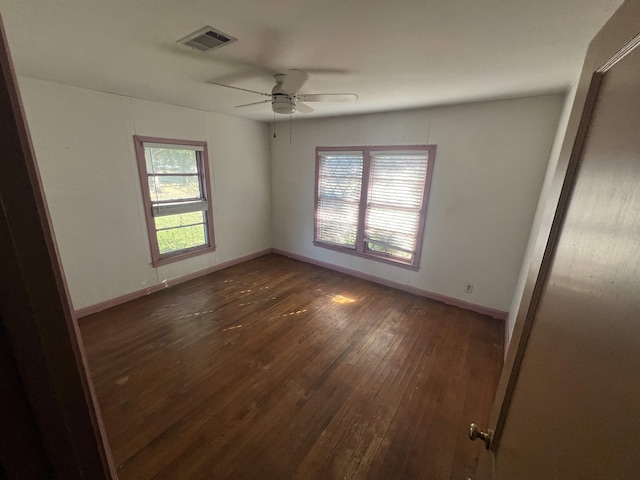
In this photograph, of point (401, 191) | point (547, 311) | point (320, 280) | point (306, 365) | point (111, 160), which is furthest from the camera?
point (320, 280)

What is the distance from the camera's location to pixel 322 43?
5.15 feet

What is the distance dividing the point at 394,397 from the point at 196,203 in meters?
3.51

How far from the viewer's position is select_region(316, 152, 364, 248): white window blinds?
3.95 metres

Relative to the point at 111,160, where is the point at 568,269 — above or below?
below

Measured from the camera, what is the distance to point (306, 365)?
2.32 m

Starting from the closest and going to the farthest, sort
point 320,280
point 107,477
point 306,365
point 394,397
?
1. point 107,477
2. point 394,397
3. point 306,365
4. point 320,280

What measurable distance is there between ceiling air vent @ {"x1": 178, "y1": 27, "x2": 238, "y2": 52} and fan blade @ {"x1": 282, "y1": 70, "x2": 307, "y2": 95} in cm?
56

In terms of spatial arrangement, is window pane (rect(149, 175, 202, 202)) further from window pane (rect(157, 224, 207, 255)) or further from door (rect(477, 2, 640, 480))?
door (rect(477, 2, 640, 480))

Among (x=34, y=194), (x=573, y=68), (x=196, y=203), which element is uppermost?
(x=573, y=68)

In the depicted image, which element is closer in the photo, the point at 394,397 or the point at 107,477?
the point at 107,477

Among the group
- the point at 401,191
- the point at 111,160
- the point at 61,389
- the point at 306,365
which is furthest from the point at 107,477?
the point at 401,191

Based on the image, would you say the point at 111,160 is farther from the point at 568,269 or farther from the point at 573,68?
the point at 573,68

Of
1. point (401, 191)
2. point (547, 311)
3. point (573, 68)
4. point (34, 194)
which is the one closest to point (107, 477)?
point (34, 194)

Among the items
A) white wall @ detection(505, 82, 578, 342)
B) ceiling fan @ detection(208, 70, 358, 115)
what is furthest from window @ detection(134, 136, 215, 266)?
white wall @ detection(505, 82, 578, 342)
